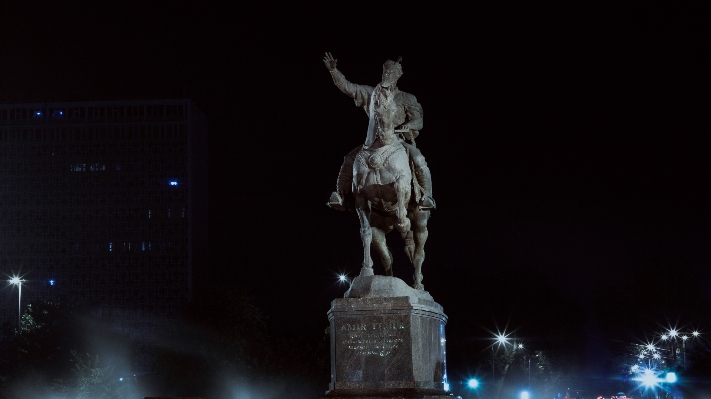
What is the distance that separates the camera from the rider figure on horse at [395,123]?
663 inches

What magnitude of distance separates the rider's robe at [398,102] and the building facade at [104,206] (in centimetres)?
13250

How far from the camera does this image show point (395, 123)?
17078 millimetres

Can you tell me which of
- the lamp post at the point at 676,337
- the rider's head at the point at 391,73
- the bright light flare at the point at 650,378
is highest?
the rider's head at the point at 391,73

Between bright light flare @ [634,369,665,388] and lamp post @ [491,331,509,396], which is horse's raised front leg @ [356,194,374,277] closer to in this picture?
lamp post @ [491,331,509,396]

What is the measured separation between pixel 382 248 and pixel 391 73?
2.76 m

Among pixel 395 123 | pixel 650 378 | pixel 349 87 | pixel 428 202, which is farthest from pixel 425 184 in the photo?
pixel 650 378

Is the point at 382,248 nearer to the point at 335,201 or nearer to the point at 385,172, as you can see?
the point at 335,201

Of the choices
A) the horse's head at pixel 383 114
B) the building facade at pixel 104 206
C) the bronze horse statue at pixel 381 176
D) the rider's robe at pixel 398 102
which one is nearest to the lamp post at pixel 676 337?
the rider's robe at pixel 398 102

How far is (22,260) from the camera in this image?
6068 inches

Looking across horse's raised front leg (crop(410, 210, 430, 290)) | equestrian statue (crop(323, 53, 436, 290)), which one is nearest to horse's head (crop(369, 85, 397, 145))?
equestrian statue (crop(323, 53, 436, 290))

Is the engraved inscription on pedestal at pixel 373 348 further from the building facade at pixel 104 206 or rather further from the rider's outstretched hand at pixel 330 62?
the building facade at pixel 104 206

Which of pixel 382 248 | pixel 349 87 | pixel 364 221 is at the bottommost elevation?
pixel 382 248

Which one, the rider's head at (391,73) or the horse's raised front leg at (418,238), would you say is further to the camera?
the horse's raised front leg at (418,238)

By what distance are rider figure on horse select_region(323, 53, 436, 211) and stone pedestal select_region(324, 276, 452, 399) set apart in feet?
6.31
